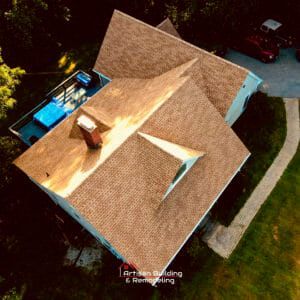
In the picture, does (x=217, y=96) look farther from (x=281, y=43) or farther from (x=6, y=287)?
(x=6, y=287)

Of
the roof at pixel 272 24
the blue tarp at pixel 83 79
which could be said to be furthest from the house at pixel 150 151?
the roof at pixel 272 24


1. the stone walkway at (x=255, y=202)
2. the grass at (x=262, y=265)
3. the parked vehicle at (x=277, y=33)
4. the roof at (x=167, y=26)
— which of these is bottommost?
the grass at (x=262, y=265)

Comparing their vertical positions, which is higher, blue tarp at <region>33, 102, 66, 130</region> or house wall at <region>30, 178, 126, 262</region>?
blue tarp at <region>33, 102, 66, 130</region>

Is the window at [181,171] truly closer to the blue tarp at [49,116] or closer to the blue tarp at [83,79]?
the blue tarp at [49,116]

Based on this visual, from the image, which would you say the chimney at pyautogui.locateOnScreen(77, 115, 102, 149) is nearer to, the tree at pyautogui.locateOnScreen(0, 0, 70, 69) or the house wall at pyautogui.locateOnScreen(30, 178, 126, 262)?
the house wall at pyautogui.locateOnScreen(30, 178, 126, 262)

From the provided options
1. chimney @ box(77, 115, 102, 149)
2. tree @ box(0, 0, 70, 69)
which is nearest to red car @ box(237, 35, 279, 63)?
tree @ box(0, 0, 70, 69)

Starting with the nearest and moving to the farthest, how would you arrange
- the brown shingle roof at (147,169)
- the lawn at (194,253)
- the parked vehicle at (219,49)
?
the brown shingle roof at (147,169) → the lawn at (194,253) → the parked vehicle at (219,49)

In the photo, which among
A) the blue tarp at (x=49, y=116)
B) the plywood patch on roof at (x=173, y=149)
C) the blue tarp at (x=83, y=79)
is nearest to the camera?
the plywood patch on roof at (x=173, y=149)
